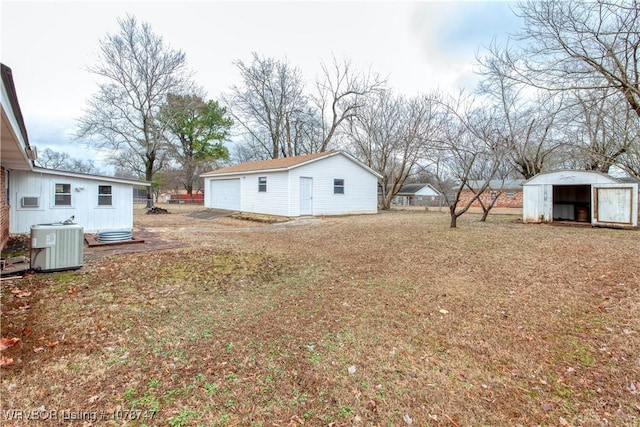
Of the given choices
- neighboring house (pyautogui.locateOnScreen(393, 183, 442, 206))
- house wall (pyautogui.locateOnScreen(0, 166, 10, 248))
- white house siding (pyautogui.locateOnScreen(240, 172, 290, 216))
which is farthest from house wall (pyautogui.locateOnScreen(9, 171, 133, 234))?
neighboring house (pyautogui.locateOnScreen(393, 183, 442, 206))

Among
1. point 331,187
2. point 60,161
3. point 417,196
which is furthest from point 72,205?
point 417,196

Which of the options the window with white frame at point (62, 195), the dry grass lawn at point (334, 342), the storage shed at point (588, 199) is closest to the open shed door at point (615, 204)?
the storage shed at point (588, 199)

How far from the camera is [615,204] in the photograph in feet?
34.9

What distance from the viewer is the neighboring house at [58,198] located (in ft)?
30.3

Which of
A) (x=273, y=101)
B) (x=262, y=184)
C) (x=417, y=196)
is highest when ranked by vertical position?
(x=273, y=101)

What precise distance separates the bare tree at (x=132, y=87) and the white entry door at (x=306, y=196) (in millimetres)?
12420

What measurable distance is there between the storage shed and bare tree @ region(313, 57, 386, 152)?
15.1 metres

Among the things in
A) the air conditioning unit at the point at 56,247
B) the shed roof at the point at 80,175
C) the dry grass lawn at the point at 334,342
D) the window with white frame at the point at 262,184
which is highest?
the window with white frame at the point at 262,184

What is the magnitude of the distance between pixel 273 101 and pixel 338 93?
6162 mm

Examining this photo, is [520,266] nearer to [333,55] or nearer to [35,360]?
[35,360]

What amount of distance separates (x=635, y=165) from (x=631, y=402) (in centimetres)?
1461

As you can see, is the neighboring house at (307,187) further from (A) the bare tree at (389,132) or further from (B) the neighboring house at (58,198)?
(B) the neighboring house at (58,198)

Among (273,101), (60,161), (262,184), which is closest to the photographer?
(262,184)

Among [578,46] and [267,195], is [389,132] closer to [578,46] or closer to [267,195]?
[267,195]
